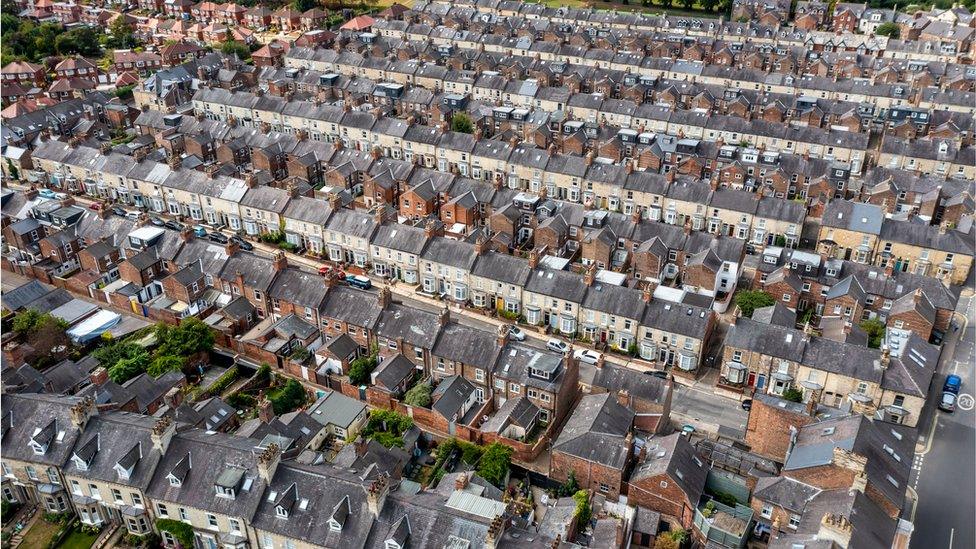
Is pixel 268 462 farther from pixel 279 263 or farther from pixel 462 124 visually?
pixel 462 124

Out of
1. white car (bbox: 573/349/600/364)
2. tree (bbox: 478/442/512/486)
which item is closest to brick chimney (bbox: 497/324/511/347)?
tree (bbox: 478/442/512/486)

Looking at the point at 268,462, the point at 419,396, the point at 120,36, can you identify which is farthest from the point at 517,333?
the point at 120,36

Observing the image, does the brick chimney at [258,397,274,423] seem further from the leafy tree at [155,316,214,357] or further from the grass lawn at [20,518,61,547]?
the grass lawn at [20,518,61,547]

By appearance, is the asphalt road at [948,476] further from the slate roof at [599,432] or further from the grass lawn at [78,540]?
the grass lawn at [78,540]

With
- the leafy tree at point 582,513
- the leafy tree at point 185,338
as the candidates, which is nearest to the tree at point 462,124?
the leafy tree at point 185,338

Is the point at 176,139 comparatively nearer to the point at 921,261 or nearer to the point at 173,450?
the point at 173,450

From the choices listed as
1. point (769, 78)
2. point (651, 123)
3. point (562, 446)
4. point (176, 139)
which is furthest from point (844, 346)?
point (176, 139)
